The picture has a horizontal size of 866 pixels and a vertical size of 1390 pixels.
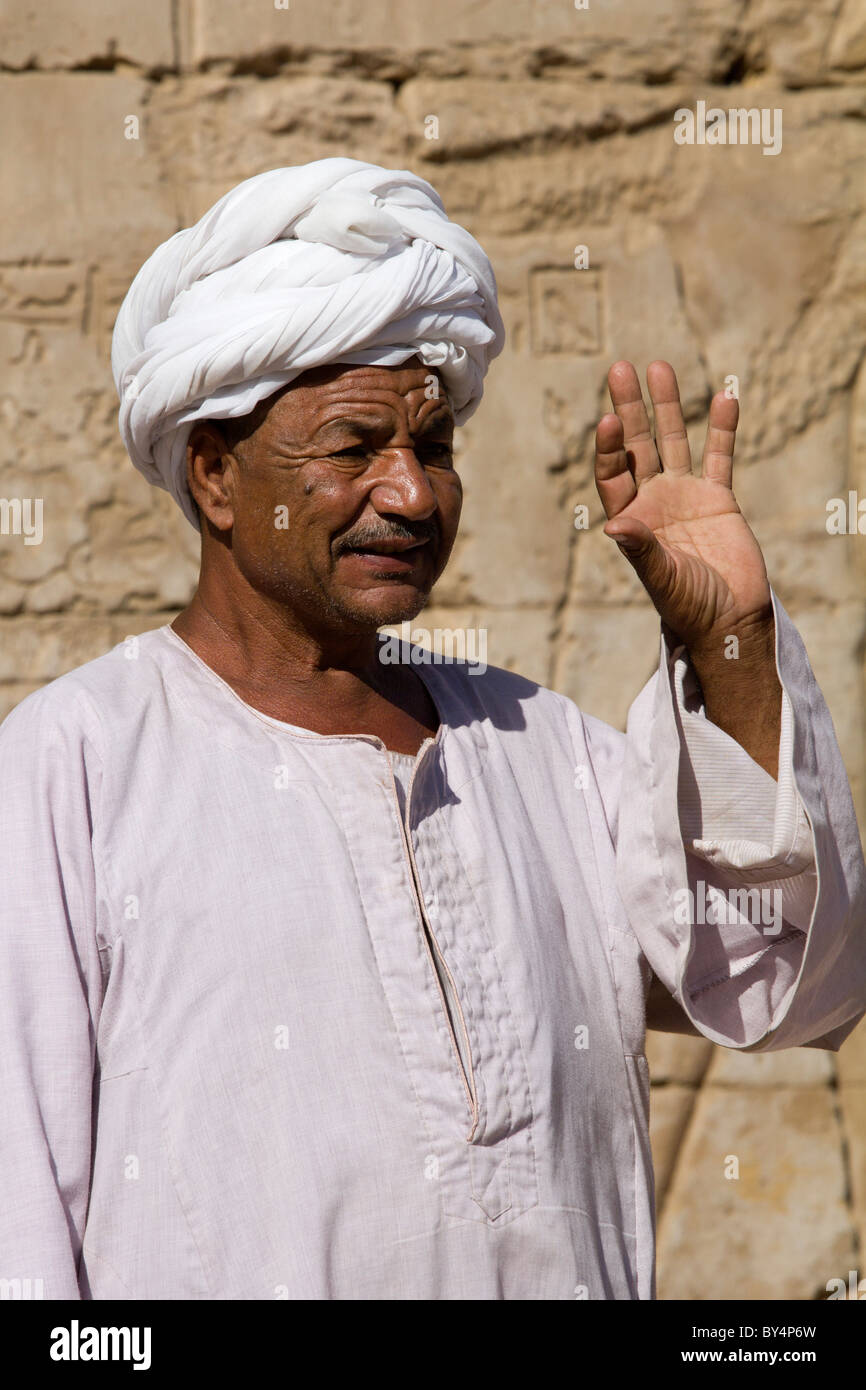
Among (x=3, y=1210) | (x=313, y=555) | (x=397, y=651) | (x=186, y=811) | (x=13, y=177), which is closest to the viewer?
(x=3, y=1210)

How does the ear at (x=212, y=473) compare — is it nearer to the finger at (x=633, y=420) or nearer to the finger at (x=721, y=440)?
the finger at (x=633, y=420)

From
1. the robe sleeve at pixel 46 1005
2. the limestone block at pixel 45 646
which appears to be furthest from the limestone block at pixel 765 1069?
the robe sleeve at pixel 46 1005

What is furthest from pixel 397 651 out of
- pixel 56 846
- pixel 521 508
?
pixel 521 508

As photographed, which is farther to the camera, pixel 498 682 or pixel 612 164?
pixel 612 164

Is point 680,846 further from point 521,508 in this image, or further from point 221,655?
point 521,508

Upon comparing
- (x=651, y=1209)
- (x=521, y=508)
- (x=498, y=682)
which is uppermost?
(x=521, y=508)

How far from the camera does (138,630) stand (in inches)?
156

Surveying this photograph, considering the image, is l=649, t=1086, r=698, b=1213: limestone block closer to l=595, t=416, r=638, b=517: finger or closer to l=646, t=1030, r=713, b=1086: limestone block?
l=646, t=1030, r=713, b=1086: limestone block

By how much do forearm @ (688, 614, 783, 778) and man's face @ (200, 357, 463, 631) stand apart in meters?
0.40

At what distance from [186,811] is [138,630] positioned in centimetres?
192

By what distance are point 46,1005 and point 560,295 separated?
8.39ft

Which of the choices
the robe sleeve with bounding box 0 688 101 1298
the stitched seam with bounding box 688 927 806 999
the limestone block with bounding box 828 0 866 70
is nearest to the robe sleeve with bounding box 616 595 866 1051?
the stitched seam with bounding box 688 927 806 999

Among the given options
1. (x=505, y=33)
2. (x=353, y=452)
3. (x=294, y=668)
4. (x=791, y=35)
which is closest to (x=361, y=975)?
(x=294, y=668)

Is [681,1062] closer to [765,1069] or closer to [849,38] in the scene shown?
[765,1069]
